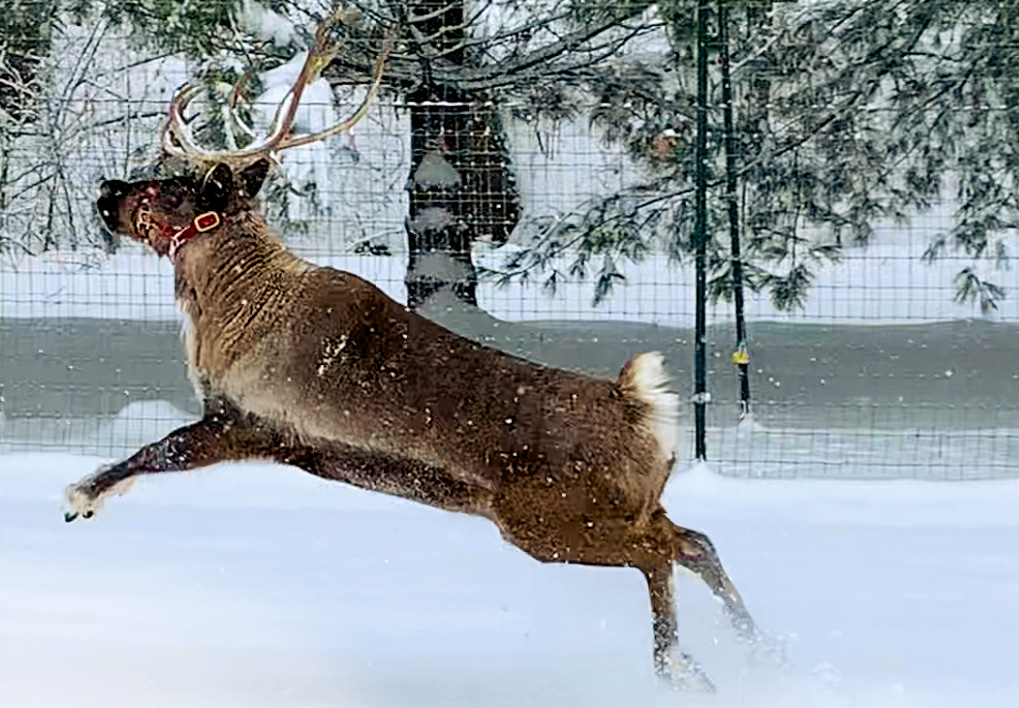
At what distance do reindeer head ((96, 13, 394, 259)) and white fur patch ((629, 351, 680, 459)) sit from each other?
117cm

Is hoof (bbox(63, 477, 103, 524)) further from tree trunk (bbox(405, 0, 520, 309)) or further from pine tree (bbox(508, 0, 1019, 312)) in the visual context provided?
pine tree (bbox(508, 0, 1019, 312))

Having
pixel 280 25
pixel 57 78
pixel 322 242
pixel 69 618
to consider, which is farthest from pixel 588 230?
pixel 69 618

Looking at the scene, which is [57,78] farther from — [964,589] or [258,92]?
[964,589]

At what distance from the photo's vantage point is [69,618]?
447 centimetres

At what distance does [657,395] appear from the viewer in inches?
154

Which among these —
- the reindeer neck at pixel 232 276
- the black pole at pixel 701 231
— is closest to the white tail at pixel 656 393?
the reindeer neck at pixel 232 276

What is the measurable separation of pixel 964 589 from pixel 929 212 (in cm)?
393

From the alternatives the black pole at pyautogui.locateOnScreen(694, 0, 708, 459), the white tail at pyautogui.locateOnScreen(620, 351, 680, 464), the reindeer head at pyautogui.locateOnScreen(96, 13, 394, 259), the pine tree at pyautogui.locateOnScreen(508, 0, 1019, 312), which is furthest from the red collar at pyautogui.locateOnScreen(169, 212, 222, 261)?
the pine tree at pyautogui.locateOnScreen(508, 0, 1019, 312)

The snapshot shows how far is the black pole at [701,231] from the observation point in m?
6.52

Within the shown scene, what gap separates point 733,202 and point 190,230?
12.2 ft

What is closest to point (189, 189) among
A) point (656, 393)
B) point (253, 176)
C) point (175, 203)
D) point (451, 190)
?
point (175, 203)

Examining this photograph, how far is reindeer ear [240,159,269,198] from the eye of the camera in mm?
4278

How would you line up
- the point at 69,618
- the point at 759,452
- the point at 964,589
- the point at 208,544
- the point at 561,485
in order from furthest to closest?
the point at 759,452
the point at 208,544
the point at 964,589
the point at 69,618
the point at 561,485

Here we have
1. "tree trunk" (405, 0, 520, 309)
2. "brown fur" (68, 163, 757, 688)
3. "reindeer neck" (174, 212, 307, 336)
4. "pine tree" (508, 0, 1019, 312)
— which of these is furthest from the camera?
"pine tree" (508, 0, 1019, 312)
